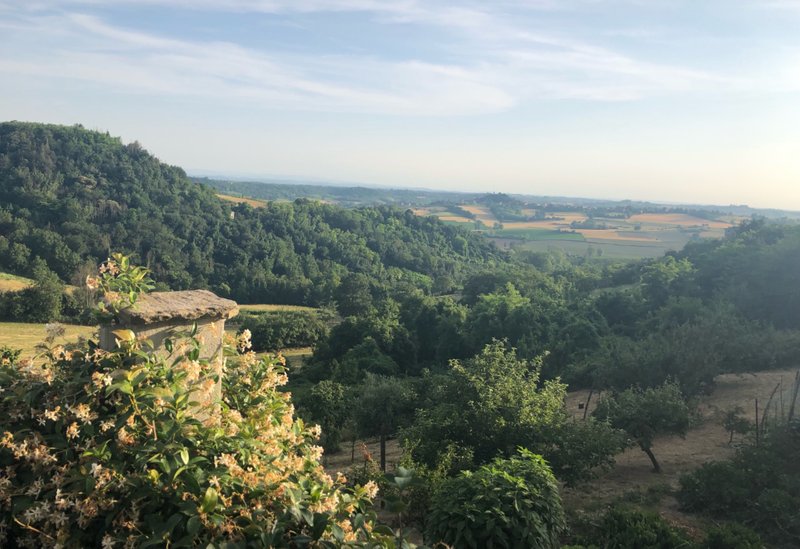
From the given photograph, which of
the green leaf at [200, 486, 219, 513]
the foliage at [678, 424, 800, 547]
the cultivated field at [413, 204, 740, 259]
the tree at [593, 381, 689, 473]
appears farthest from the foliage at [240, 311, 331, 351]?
the cultivated field at [413, 204, 740, 259]

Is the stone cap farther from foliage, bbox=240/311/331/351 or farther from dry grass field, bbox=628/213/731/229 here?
dry grass field, bbox=628/213/731/229

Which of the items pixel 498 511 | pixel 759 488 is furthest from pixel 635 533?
pixel 759 488

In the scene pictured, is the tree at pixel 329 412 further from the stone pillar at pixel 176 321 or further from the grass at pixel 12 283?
the grass at pixel 12 283

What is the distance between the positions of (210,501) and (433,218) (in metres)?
104

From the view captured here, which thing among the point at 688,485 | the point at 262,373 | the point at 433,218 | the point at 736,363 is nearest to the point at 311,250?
the point at 433,218

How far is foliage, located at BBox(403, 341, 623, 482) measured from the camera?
1140cm

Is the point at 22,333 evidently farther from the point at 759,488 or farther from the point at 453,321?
the point at 759,488

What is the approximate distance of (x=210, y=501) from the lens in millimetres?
2303

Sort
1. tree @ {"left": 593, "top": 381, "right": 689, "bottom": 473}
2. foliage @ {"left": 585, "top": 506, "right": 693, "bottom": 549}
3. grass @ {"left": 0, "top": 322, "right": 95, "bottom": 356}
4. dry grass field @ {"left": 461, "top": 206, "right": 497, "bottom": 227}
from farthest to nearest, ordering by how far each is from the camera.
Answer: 1. dry grass field @ {"left": 461, "top": 206, "right": 497, "bottom": 227}
2. grass @ {"left": 0, "top": 322, "right": 95, "bottom": 356}
3. tree @ {"left": 593, "top": 381, "right": 689, "bottom": 473}
4. foliage @ {"left": 585, "top": 506, "right": 693, "bottom": 549}

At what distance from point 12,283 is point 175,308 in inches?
2443

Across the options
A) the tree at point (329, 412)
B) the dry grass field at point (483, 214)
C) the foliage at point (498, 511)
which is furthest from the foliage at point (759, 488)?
the dry grass field at point (483, 214)

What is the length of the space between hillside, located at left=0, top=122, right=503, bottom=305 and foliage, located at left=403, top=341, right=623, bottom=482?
163 feet

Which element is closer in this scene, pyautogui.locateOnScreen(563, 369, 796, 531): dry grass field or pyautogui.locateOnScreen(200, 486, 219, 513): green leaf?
pyautogui.locateOnScreen(200, 486, 219, 513): green leaf

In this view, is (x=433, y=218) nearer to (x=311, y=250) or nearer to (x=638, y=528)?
(x=311, y=250)
